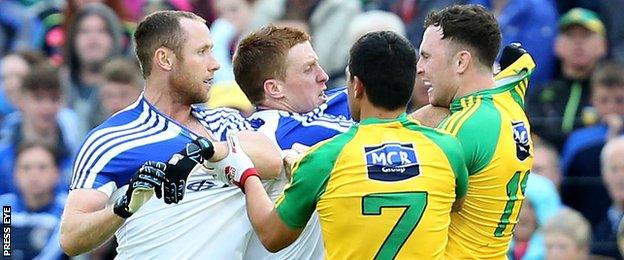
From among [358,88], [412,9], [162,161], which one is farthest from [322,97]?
[412,9]

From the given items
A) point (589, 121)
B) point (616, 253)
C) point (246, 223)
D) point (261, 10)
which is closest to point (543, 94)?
point (589, 121)

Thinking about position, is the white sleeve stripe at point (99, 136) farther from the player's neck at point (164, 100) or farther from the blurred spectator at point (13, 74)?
the blurred spectator at point (13, 74)

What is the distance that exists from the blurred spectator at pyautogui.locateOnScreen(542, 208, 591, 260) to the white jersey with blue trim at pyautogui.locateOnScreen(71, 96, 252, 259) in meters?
4.14

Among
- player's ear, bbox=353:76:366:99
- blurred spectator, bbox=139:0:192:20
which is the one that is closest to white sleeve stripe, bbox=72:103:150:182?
→ player's ear, bbox=353:76:366:99

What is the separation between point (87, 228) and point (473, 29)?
1824mm

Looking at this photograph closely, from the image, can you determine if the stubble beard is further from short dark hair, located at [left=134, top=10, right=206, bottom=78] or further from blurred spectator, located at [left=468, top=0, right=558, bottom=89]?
blurred spectator, located at [left=468, top=0, right=558, bottom=89]

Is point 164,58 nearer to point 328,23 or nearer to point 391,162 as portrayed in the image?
point 391,162

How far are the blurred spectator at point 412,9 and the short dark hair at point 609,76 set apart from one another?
151 cm

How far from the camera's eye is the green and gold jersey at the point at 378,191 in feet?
21.4

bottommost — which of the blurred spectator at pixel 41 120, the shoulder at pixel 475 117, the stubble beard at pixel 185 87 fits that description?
the blurred spectator at pixel 41 120

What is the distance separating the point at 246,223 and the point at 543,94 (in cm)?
541

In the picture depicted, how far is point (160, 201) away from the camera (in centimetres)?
727

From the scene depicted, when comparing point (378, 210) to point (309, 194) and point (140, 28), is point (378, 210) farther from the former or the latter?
point (140, 28)

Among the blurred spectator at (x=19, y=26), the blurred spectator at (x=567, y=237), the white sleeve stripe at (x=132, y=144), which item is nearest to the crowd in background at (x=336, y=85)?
the blurred spectator at (x=567, y=237)
